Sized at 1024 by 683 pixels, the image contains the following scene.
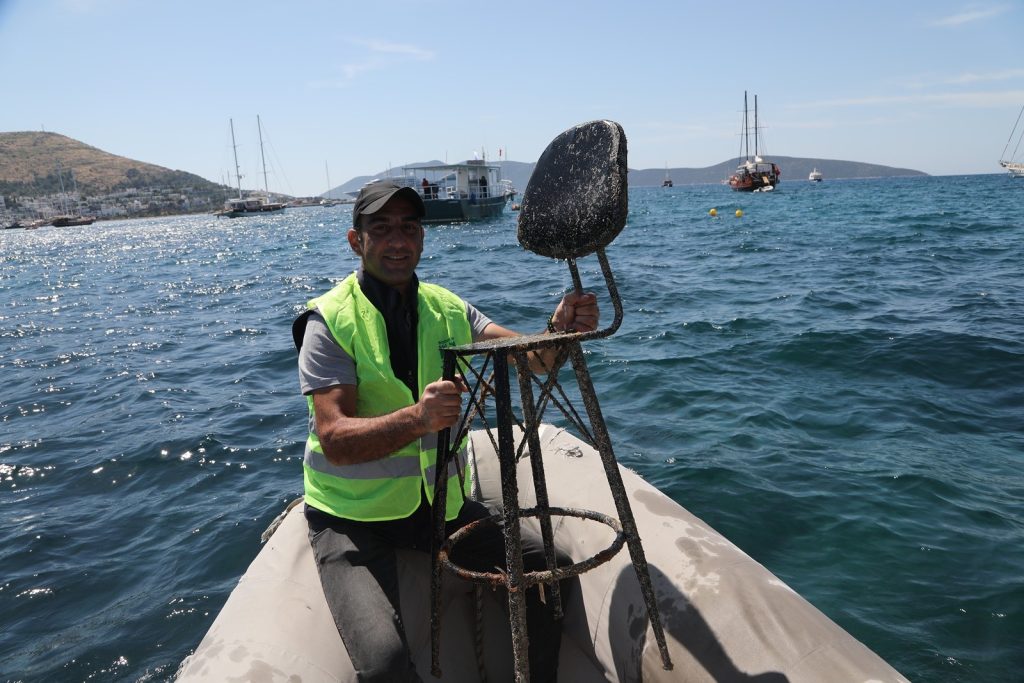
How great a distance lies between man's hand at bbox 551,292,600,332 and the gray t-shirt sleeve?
35.0 inches

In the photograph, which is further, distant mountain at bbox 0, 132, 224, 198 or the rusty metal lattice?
distant mountain at bbox 0, 132, 224, 198

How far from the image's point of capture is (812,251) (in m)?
19.1

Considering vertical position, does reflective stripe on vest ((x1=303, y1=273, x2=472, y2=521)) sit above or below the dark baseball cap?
below

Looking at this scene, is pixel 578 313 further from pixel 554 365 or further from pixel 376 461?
pixel 376 461

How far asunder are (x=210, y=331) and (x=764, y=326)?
10.6m

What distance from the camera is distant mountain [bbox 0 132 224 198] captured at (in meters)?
139

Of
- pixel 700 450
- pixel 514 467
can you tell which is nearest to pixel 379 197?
pixel 514 467

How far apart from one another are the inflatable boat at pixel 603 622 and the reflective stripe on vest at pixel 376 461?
13.0 inches

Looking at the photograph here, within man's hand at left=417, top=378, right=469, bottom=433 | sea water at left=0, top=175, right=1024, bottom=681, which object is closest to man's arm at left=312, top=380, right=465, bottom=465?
man's hand at left=417, top=378, right=469, bottom=433

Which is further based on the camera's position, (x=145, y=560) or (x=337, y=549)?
(x=145, y=560)

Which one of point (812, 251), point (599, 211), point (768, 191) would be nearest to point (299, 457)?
point (599, 211)

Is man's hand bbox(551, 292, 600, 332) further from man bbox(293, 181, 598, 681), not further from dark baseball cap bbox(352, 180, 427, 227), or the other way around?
dark baseball cap bbox(352, 180, 427, 227)

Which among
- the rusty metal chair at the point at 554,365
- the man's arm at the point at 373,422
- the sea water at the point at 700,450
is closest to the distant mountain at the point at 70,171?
the sea water at the point at 700,450

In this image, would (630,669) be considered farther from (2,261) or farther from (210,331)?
(2,261)
